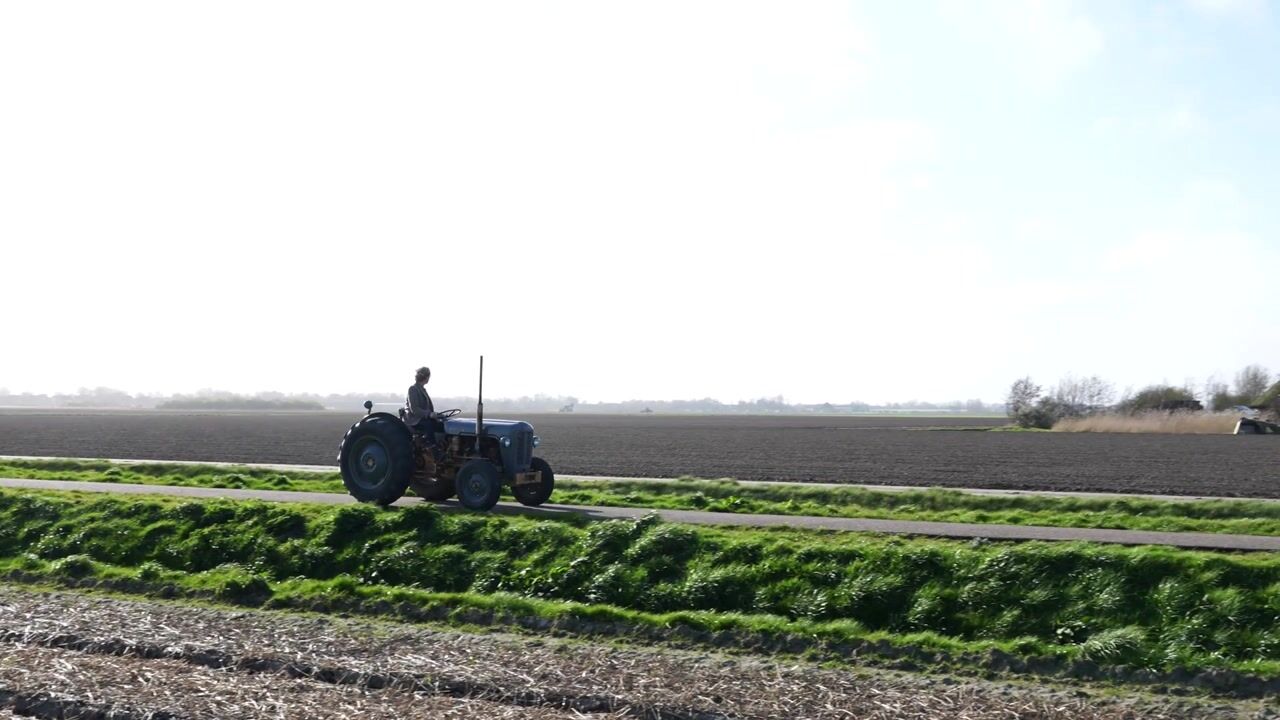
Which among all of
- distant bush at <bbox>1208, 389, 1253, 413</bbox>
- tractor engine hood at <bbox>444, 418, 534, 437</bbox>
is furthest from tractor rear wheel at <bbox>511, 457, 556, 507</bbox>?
distant bush at <bbox>1208, 389, 1253, 413</bbox>

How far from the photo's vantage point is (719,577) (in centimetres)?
1290

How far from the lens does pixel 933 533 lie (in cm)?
1520

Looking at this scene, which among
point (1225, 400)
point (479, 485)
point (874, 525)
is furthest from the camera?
point (1225, 400)

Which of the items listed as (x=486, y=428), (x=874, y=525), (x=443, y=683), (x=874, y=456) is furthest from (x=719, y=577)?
(x=874, y=456)

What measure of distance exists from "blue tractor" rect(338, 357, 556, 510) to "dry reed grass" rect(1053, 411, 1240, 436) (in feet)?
196

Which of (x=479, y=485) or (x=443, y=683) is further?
(x=479, y=485)

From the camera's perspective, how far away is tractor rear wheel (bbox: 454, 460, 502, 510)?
57.6ft

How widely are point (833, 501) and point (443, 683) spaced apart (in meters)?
14.6

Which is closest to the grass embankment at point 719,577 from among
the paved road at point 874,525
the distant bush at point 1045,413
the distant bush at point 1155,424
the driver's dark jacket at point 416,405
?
the paved road at point 874,525

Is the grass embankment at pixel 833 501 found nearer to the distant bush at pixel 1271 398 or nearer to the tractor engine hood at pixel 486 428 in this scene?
the tractor engine hood at pixel 486 428

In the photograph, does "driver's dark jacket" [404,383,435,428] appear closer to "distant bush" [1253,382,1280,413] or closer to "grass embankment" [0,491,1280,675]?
"grass embankment" [0,491,1280,675]

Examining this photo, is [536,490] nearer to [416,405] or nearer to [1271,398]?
[416,405]

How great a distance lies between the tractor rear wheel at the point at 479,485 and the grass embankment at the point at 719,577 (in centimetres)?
148

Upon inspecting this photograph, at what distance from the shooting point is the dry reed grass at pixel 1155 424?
72.8 meters
